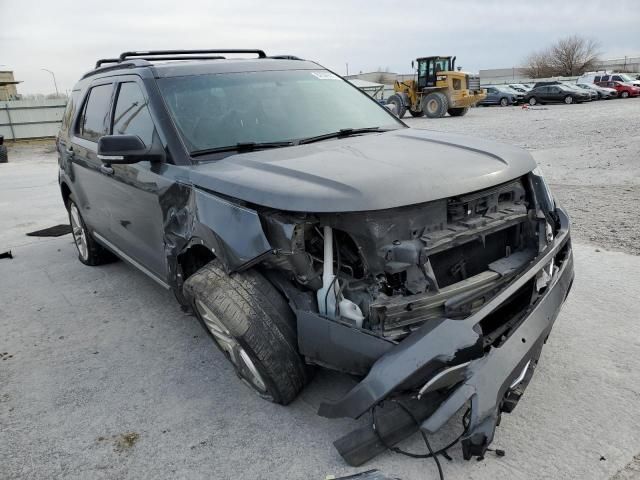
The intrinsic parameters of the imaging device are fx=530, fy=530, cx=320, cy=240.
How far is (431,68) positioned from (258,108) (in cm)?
2444

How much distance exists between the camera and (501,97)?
34.0m

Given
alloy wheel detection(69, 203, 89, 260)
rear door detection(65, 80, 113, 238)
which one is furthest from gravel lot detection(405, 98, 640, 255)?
alloy wheel detection(69, 203, 89, 260)

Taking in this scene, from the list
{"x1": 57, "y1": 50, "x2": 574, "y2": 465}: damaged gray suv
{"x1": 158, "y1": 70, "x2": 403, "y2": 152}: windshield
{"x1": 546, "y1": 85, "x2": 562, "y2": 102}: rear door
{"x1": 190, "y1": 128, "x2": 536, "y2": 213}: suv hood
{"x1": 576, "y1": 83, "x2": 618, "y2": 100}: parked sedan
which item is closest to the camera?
{"x1": 57, "y1": 50, "x2": 574, "y2": 465}: damaged gray suv

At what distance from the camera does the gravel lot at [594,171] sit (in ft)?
18.4

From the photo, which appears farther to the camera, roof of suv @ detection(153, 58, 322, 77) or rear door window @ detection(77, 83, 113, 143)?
rear door window @ detection(77, 83, 113, 143)

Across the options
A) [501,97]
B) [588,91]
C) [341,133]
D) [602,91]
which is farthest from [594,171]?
[602,91]

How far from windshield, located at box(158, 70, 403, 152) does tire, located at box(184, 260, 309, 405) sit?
0.96 meters

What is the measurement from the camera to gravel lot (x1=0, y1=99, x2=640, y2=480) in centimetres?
245

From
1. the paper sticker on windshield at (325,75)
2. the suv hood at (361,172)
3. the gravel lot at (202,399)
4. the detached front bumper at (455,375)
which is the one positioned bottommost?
the gravel lot at (202,399)

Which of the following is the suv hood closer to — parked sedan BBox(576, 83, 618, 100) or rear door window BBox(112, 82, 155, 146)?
rear door window BBox(112, 82, 155, 146)

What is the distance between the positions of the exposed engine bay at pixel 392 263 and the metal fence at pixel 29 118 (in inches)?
1068

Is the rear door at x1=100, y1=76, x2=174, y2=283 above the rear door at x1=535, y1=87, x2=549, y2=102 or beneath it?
above

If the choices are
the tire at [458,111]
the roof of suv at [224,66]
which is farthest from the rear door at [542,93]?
the roof of suv at [224,66]

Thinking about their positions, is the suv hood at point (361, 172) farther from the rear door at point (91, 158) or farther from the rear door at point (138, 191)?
the rear door at point (91, 158)
